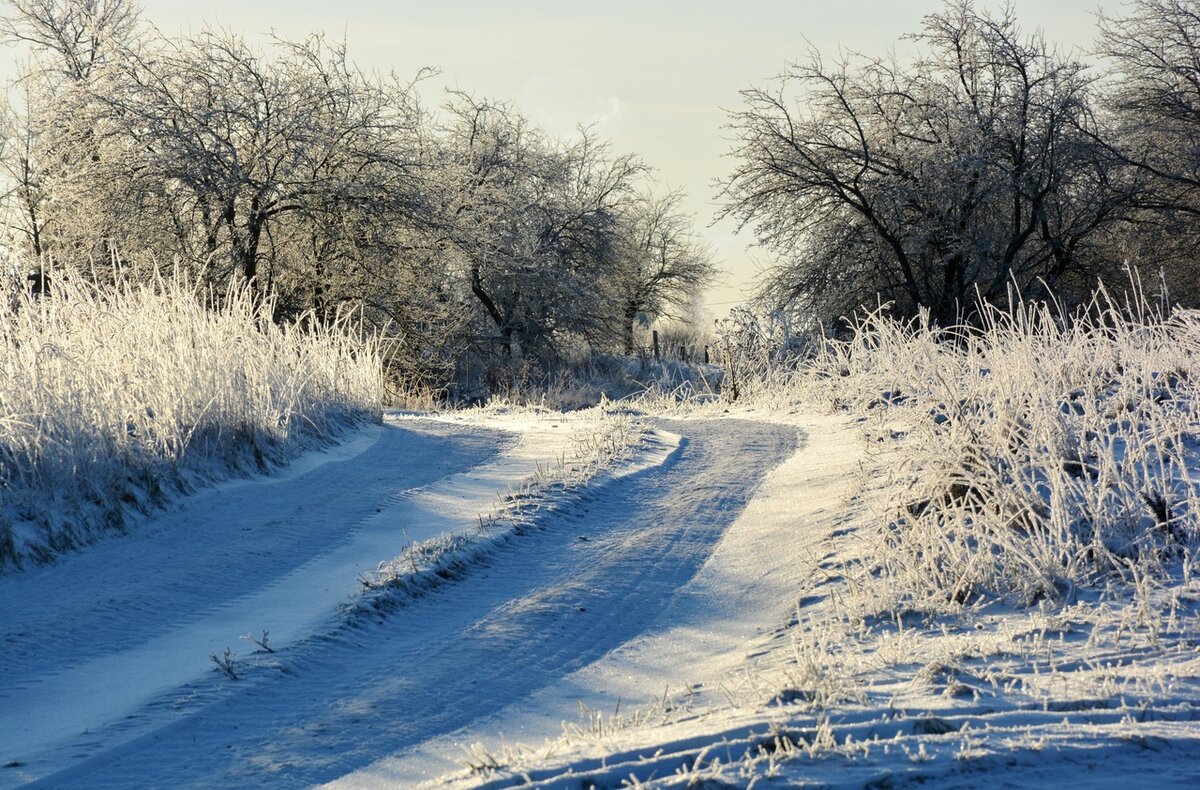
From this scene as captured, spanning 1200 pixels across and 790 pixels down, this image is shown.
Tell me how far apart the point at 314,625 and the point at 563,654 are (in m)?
1.27

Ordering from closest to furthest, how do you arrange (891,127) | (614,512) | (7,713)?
(7,713) < (614,512) < (891,127)

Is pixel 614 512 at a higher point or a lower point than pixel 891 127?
lower

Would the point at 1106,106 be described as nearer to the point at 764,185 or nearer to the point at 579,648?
the point at 764,185

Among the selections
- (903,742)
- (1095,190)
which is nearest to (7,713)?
(903,742)

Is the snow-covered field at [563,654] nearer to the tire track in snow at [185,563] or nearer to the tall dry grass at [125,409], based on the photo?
the tire track in snow at [185,563]

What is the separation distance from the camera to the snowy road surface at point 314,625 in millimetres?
4230

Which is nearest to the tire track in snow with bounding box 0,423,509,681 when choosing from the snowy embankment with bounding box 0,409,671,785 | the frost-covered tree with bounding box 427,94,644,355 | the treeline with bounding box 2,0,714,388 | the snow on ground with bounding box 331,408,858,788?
the snowy embankment with bounding box 0,409,671,785

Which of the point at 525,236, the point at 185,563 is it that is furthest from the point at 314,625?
the point at 525,236

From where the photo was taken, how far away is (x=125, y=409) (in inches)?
333

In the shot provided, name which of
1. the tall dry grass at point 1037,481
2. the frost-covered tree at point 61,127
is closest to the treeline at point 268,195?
the frost-covered tree at point 61,127

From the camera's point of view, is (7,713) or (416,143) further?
(416,143)

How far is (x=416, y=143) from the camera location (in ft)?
104

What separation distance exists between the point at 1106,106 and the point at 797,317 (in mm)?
9422

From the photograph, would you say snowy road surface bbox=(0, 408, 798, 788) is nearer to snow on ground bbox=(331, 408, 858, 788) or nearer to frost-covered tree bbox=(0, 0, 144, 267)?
snow on ground bbox=(331, 408, 858, 788)
